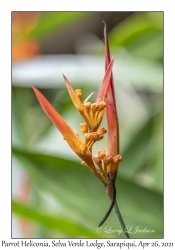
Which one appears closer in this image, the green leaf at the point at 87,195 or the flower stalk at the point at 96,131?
the flower stalk at the point at 96,131

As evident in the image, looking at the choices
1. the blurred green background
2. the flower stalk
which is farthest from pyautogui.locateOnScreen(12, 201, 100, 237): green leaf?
the flower stalk

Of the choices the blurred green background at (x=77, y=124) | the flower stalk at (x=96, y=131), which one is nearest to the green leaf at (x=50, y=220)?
the blurred green background at (x=77, y=124)

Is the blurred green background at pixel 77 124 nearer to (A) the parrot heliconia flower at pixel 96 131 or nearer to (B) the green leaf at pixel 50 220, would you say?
(B) the green leaf at pixel 50 220

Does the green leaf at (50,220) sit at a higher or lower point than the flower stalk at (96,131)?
lower

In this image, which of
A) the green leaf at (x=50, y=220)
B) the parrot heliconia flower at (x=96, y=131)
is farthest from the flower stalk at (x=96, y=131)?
the green leaf at (x=50, y=220)

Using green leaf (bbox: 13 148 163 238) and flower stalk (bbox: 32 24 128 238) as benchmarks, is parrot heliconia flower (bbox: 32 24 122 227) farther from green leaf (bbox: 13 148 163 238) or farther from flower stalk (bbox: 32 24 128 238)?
green leaf (bbox: 13 148 163 238)

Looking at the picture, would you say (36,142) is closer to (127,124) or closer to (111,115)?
(127,124)
